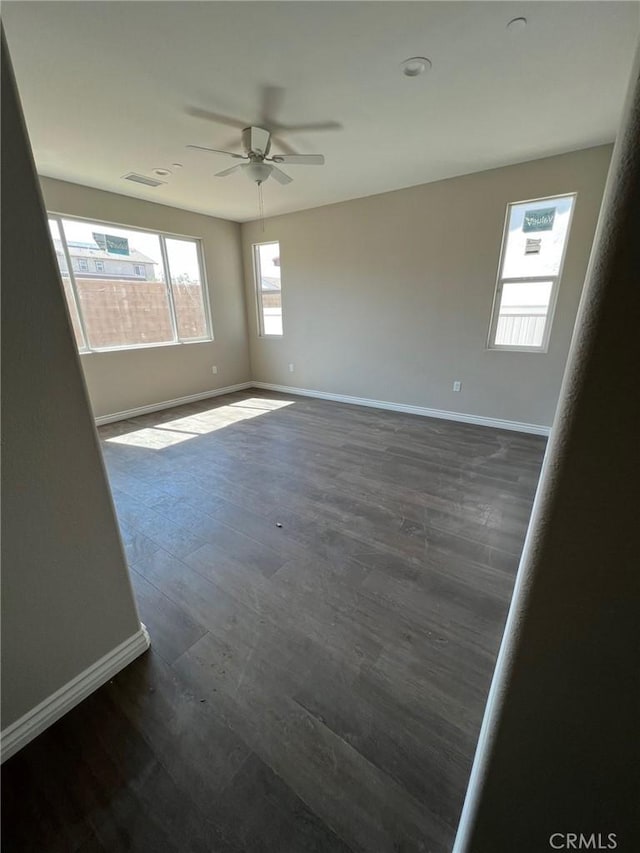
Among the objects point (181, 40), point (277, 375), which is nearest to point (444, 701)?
point (181, 40)

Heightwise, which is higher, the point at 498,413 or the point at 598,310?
the point at 598,310

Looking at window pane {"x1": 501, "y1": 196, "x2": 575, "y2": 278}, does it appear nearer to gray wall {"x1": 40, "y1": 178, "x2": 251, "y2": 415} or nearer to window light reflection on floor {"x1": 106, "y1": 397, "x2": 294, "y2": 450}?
window light reflection on floor {"x1": 106, "y1": 397, "x2": 294, "y2": 450}

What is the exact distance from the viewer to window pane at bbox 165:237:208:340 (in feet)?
15.8

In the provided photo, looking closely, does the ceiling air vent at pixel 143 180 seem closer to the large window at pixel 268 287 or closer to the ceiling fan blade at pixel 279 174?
the ceiling fan blade at pixel 279 174

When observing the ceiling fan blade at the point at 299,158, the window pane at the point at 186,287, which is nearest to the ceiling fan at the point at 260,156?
the ceiling fan blade at the point at 299,158

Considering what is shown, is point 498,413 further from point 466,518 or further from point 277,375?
point 277,375

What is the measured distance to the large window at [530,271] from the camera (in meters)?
3.38

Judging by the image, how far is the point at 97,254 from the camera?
4016 mm

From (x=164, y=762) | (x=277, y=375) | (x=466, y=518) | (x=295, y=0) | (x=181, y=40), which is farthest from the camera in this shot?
(x=277, y=375)

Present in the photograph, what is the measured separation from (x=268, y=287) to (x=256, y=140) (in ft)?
9.81

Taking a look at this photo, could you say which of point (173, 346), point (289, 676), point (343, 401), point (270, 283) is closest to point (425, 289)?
point (343, 401)

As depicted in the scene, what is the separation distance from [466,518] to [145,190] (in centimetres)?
479

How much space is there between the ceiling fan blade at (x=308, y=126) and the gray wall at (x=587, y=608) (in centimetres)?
289

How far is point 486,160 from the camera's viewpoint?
3252mm
